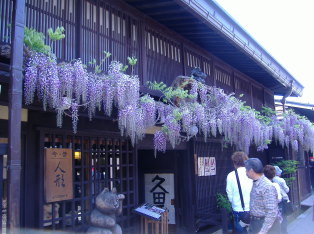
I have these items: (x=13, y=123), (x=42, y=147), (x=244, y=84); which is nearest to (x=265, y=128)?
(x=244, y=84)

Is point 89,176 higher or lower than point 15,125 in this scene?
lower

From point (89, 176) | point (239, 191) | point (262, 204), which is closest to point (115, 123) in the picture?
point (89, 176)

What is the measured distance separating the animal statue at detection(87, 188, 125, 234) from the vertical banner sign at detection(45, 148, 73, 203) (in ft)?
1.53

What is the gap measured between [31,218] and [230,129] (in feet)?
15.2

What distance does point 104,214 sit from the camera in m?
5.50

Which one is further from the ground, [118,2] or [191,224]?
Result: [118,2]

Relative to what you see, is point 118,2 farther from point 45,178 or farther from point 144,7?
point 45,178

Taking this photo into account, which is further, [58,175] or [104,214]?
[104,214]

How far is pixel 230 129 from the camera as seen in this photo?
7.81 metres

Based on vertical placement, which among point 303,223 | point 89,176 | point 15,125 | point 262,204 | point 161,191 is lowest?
point 303,223

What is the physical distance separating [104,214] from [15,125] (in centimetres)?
279

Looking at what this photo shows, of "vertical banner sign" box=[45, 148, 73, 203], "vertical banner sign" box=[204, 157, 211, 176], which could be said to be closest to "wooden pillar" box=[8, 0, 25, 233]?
"vertical banner sign" box=[45, 148, 73, 203]

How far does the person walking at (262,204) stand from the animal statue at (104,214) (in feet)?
7.00

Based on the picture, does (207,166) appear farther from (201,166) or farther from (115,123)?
(115,123)
